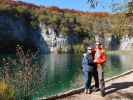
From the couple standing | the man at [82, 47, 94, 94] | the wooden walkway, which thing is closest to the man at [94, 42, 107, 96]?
the couple standing

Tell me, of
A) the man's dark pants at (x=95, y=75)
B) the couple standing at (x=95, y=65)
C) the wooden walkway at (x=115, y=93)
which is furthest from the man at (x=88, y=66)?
the wooden walkway at (x=115, y=93)

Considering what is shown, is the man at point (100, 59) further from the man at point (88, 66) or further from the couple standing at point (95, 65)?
the man at point (88, 66)

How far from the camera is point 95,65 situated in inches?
484

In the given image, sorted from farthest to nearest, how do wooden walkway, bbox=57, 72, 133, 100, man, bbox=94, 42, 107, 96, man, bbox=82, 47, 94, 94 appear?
man, bbox=82, 47, 94, 94, man, bbox=94, 42, 107, 96, wooden walkway, bbox=57, 72, 133, 100

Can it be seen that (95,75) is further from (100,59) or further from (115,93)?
(115,93)

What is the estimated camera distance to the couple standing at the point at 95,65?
11953 millimetres

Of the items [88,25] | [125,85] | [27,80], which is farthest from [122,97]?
[88,25]

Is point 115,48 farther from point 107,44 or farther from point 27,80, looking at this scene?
point 27,80

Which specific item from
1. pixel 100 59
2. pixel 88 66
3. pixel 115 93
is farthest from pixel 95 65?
pixel 115 93

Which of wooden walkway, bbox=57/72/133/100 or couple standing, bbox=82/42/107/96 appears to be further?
couple standing, bbox=82/42/107/96

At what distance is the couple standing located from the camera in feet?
39.2

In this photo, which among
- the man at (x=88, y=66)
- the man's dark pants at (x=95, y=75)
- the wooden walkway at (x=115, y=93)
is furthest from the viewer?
the man's dark pants at (x=95, y=75)

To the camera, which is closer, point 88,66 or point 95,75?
point 88,66

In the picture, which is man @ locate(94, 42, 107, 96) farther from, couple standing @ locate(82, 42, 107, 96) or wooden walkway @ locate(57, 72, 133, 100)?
wooden walkway @ locate(57, 72, 133, 100)
